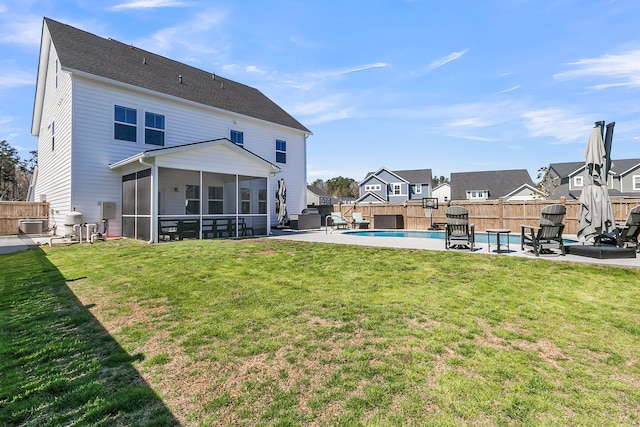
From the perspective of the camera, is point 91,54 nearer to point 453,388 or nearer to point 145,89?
point 145,89

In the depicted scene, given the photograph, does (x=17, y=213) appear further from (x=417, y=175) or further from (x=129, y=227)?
(x=417, y=175)

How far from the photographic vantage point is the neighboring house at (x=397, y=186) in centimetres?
4406

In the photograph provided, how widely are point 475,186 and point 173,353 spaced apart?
4646 cm

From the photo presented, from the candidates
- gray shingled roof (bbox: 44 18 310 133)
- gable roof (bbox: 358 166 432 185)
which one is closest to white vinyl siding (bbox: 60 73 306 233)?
gray shingled roof (bbox: 44 18 310 133)

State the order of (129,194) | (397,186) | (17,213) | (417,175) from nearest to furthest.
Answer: (129,194) < (17,213) < (397,186) < (417,175)

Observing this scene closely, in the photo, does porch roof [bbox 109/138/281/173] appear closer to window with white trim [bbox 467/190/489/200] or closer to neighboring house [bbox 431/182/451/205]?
window with white trim [bbox 467/190/489/200]

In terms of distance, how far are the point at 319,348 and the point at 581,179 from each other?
141 ft

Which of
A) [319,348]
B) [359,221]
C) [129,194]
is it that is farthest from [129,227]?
[359,221]

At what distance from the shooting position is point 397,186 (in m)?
44.5

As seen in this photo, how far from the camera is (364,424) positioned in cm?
200

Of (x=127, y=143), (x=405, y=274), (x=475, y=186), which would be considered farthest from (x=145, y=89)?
(x=475, y=186)

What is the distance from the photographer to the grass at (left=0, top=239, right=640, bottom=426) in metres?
2.17

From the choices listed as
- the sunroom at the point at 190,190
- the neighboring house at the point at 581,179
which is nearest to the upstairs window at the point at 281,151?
the sunroom at the point at 190,190

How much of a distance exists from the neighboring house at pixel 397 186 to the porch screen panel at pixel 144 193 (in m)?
35.3
